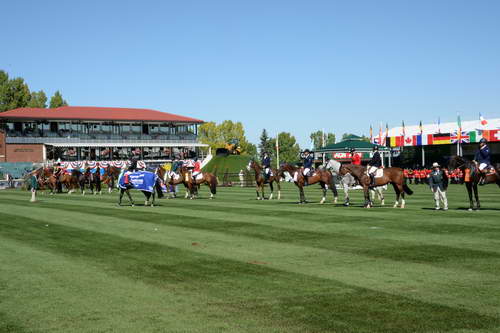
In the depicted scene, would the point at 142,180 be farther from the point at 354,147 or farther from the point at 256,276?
the point at 354,147

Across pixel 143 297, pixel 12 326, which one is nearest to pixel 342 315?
pixel 143 297

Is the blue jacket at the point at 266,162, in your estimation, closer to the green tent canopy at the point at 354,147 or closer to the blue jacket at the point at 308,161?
the blue jacket at the point at 308,161

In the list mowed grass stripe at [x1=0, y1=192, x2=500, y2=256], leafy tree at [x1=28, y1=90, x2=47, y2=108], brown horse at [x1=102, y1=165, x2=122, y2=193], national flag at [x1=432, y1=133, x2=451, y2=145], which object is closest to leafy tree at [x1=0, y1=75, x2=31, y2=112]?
leafy tree at [x1=28, y1=90, x2=47, y2=108]

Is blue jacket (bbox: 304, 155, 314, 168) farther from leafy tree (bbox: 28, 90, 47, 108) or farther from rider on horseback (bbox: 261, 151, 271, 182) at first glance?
leafy tree (bbox: 28, 90, 47, 108)

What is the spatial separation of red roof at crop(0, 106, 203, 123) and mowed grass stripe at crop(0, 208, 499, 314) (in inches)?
2840

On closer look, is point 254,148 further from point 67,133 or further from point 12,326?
point 12,326

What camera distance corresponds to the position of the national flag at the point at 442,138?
6719 centimetres

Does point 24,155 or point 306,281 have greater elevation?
point 24,155

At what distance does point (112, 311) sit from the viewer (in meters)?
7.87

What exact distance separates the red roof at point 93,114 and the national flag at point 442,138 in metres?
39.1

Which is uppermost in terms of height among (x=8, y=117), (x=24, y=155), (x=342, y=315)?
(x=8, y=117)

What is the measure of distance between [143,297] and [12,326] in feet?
6.43

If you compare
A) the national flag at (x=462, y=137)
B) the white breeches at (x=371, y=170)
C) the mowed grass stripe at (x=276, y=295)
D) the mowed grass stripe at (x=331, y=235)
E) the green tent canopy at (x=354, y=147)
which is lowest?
the mowed grass stripe at (x=276, y=295)

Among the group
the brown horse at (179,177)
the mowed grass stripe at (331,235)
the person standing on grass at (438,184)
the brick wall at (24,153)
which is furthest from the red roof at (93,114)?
the person standing on grass at (438,184)
